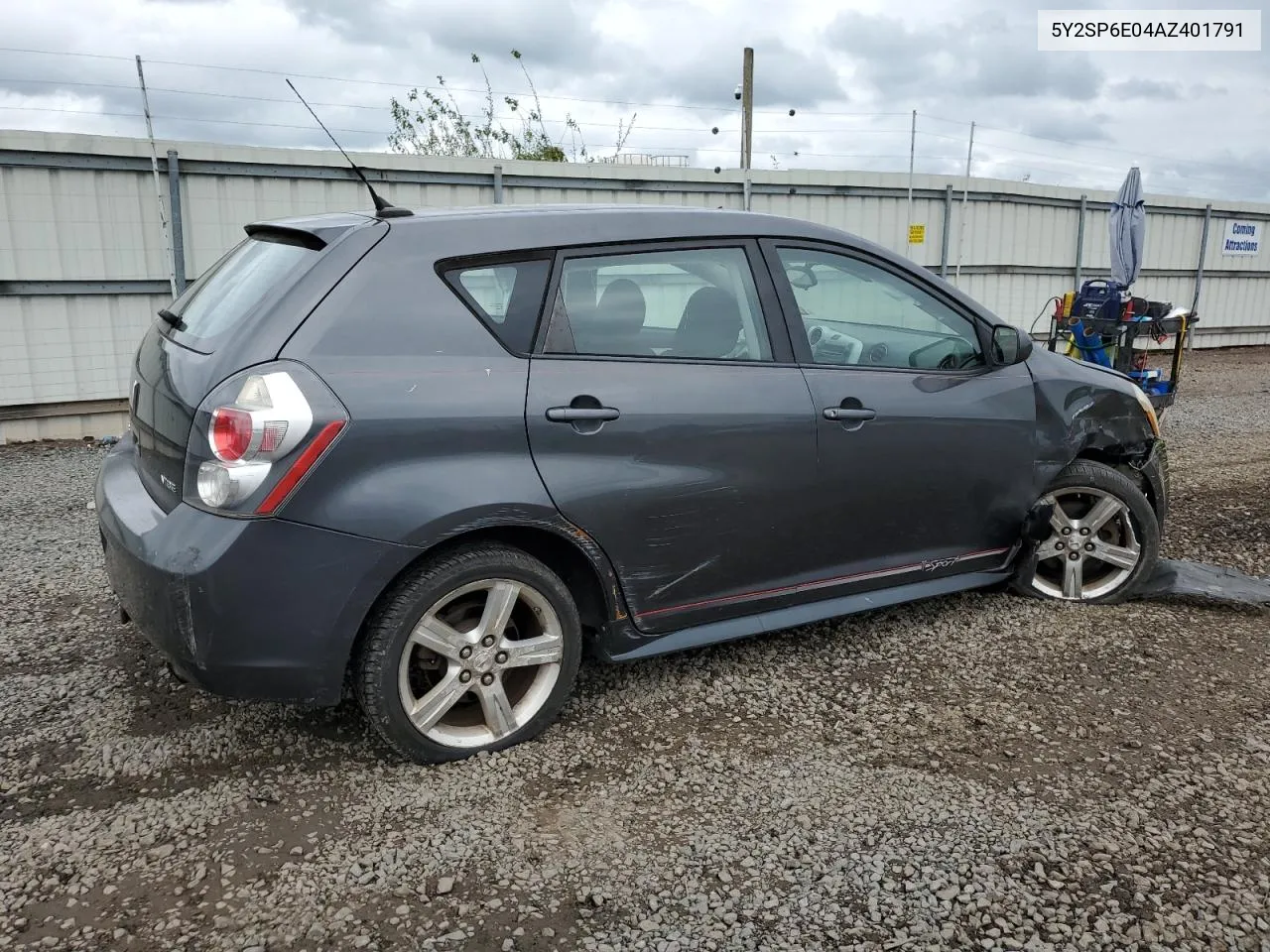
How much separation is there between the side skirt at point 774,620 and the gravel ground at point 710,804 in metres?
0.22

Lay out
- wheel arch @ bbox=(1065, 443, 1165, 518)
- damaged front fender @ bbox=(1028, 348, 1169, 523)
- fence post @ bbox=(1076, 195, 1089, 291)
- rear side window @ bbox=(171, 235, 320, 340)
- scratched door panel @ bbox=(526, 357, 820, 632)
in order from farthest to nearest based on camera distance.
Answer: fence post @ bbox=(1076, 195, 1089, 291) → wheel arch @ bbox=(1065, 443, 1165, 518) → damaged front fender @ bbox=(1028, 348, 1169, 523) → scratched door panel @ bbox=(526, 357, 820, 632) → rear side window @ bbox=(171, 235, 320, 340)

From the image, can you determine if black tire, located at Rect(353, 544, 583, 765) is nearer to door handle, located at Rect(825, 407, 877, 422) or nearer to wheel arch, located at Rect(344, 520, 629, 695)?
wheel arch, located at Rect(344, 520, 629, 695)

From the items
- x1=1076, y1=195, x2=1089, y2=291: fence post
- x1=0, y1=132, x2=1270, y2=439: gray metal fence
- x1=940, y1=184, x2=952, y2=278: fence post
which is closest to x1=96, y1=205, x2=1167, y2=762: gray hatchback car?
x1=0, y1=132, x2=1270, y2=439: gray metal fence

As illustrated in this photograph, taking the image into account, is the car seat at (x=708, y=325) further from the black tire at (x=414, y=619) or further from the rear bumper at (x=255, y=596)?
the rear bumper at (x=255, y=596)

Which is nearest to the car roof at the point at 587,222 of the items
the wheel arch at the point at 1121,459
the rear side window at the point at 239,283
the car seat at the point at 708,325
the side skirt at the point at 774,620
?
the rear side window at the point at 239,283

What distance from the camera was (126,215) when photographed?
28.9 ft

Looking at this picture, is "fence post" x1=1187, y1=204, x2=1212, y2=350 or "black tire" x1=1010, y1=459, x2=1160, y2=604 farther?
"fence post" x1=1187, y1=204, x2=1212, y2=350

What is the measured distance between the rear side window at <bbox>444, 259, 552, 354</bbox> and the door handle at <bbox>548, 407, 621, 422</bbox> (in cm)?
22

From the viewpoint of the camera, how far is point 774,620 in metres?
3.58

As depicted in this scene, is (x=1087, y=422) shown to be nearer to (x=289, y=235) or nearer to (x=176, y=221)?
(x=289, y=235)

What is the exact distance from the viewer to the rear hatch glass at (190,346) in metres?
2.79

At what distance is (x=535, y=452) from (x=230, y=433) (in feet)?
2.82

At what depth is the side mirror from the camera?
3941mm

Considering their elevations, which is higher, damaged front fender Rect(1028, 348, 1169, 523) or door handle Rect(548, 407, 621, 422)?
door handle Rect(548, 407, 621, 422)
